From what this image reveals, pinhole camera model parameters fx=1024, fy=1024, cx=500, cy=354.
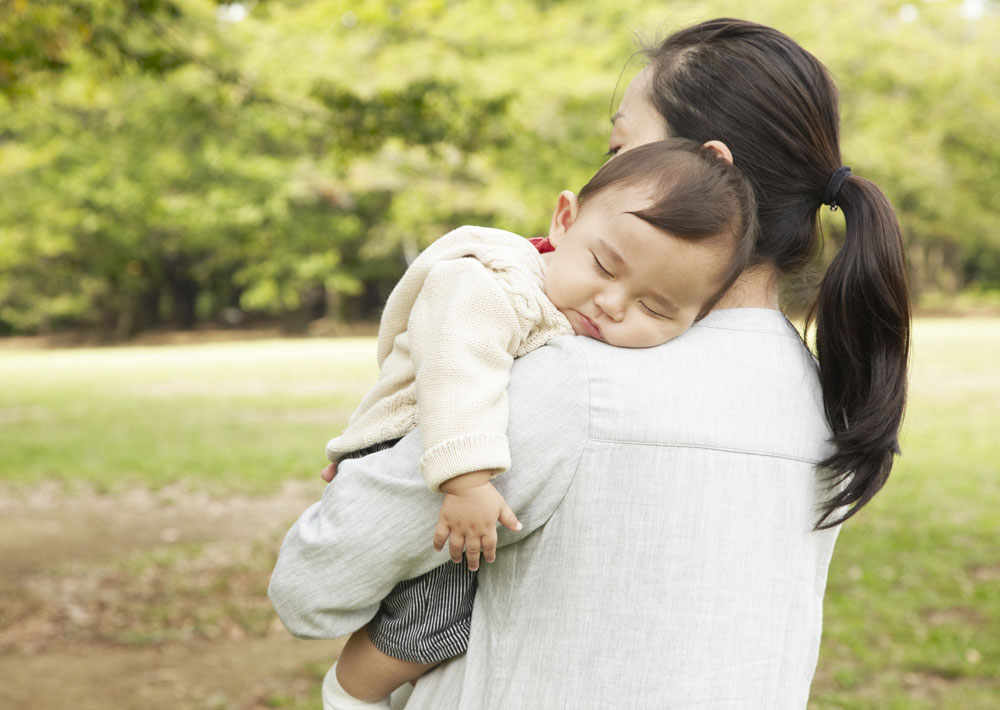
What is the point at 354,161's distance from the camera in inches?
775

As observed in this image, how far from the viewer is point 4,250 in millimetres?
25875

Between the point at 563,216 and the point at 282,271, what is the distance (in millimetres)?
31047

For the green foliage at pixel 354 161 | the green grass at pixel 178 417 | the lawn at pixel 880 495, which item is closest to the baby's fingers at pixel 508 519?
the lawn at pixel 880 495

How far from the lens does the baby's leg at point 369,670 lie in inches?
57.3

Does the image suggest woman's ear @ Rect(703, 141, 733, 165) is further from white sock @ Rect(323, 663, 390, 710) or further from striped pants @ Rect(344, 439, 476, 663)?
white sock @ Rect(323, 663, 390, 710)

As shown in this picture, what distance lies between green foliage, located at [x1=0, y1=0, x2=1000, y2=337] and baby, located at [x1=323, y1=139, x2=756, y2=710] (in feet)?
51.7

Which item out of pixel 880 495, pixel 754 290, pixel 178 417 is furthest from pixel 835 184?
pixel 178 417

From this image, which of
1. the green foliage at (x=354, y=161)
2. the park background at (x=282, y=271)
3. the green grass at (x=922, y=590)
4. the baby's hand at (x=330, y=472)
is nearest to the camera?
the baby's hand at (x=330, y=472)

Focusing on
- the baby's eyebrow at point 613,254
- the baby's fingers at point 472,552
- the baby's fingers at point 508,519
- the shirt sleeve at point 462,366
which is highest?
the baby's eyebrow at point 613,254

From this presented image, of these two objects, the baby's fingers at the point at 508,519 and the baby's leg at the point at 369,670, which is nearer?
the baby's fingers at the point at 508,519

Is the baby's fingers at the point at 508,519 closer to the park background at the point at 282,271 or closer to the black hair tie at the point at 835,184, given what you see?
the park background at the point at 282,271

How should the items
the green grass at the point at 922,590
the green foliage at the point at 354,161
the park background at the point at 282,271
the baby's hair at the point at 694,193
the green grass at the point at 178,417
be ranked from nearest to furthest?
the baby's hair at the point at 694,193
the green grass at the point at 922,590
the park background at the point at 282,271
the green grass at the point at 178,417
the green foliage at the point at 354,161

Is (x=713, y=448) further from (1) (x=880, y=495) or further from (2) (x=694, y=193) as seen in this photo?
(1) (x=880, y=495)

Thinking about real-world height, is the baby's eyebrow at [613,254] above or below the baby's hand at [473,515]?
above
